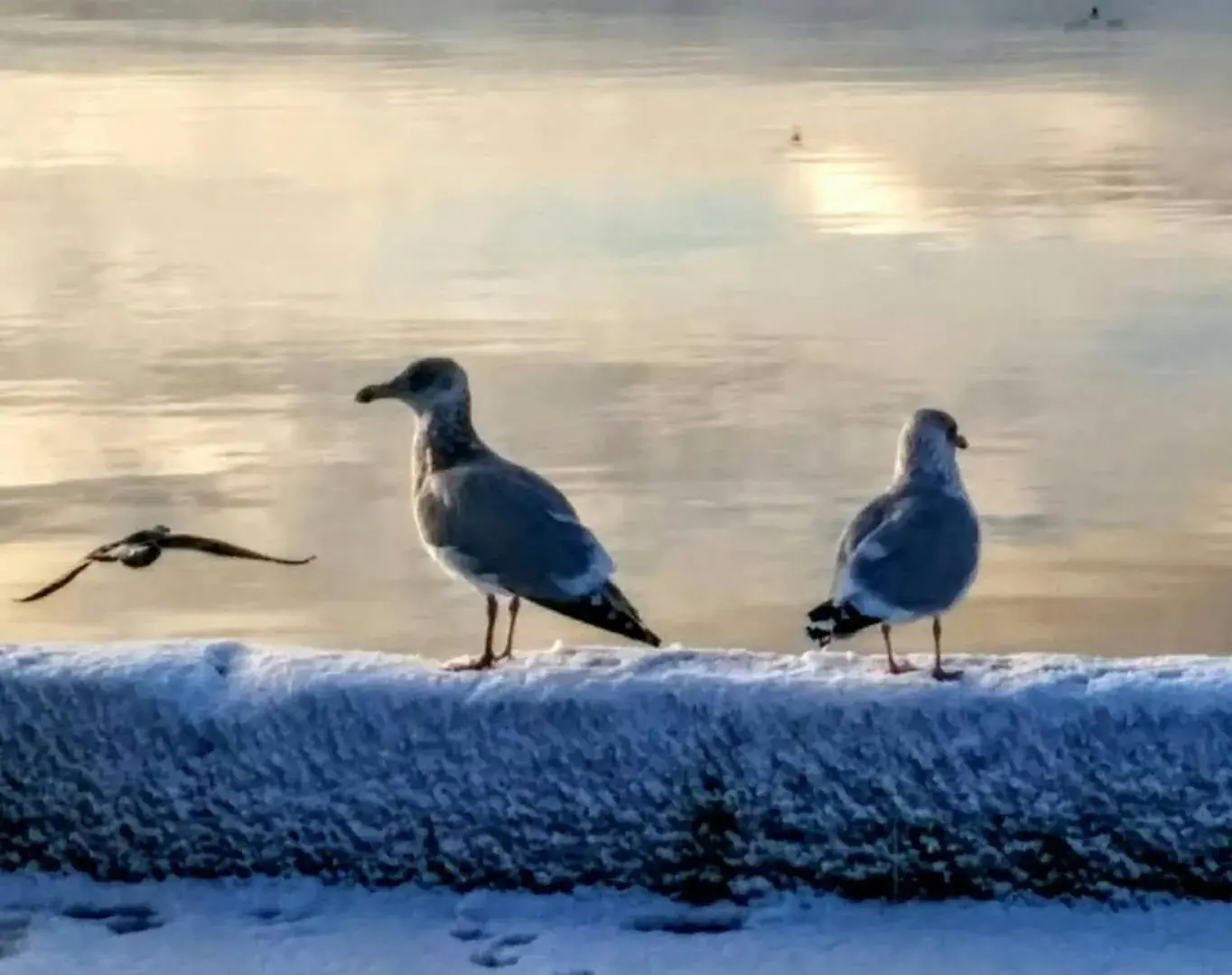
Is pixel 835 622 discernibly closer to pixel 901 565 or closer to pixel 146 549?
pixel 901 565

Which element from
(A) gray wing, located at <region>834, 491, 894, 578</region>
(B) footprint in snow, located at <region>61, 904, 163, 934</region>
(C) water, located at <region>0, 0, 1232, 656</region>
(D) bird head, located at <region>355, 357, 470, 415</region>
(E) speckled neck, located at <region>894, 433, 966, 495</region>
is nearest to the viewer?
(B) footprint in snow, located at <region>61, 904, 163, 934</region>

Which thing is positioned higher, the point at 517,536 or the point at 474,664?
the point at 517,536

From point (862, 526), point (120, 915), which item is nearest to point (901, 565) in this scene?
point (862, 526)

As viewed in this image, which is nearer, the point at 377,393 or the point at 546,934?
the point at 546,934

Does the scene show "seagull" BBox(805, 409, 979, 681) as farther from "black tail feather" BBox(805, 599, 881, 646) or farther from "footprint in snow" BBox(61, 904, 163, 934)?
"footprint in snow" BBox(61, 904, 163, 934)

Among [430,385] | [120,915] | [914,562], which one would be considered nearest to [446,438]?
[430,385]

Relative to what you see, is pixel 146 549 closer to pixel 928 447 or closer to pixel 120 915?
pixel 120 915

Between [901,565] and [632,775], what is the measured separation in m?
0.54

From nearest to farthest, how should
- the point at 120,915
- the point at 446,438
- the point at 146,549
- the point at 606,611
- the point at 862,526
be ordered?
the point at 120,915, the point at 606,611, the point at 862,526, the point at 446,438, the point at 146,549

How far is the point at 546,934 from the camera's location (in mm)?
2438

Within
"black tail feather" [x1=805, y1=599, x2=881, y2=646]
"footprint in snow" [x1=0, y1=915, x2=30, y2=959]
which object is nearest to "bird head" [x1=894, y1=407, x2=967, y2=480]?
"black tail feather" [x1=805, y1=599, x2=881, y2=646]

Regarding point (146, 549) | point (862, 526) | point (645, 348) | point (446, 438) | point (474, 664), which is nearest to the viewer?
point (474, 664)

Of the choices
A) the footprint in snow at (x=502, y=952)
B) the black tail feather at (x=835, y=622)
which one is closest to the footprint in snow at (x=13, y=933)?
the footprint in snow at (x=502, y=952)

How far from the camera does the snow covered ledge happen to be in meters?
2.45
